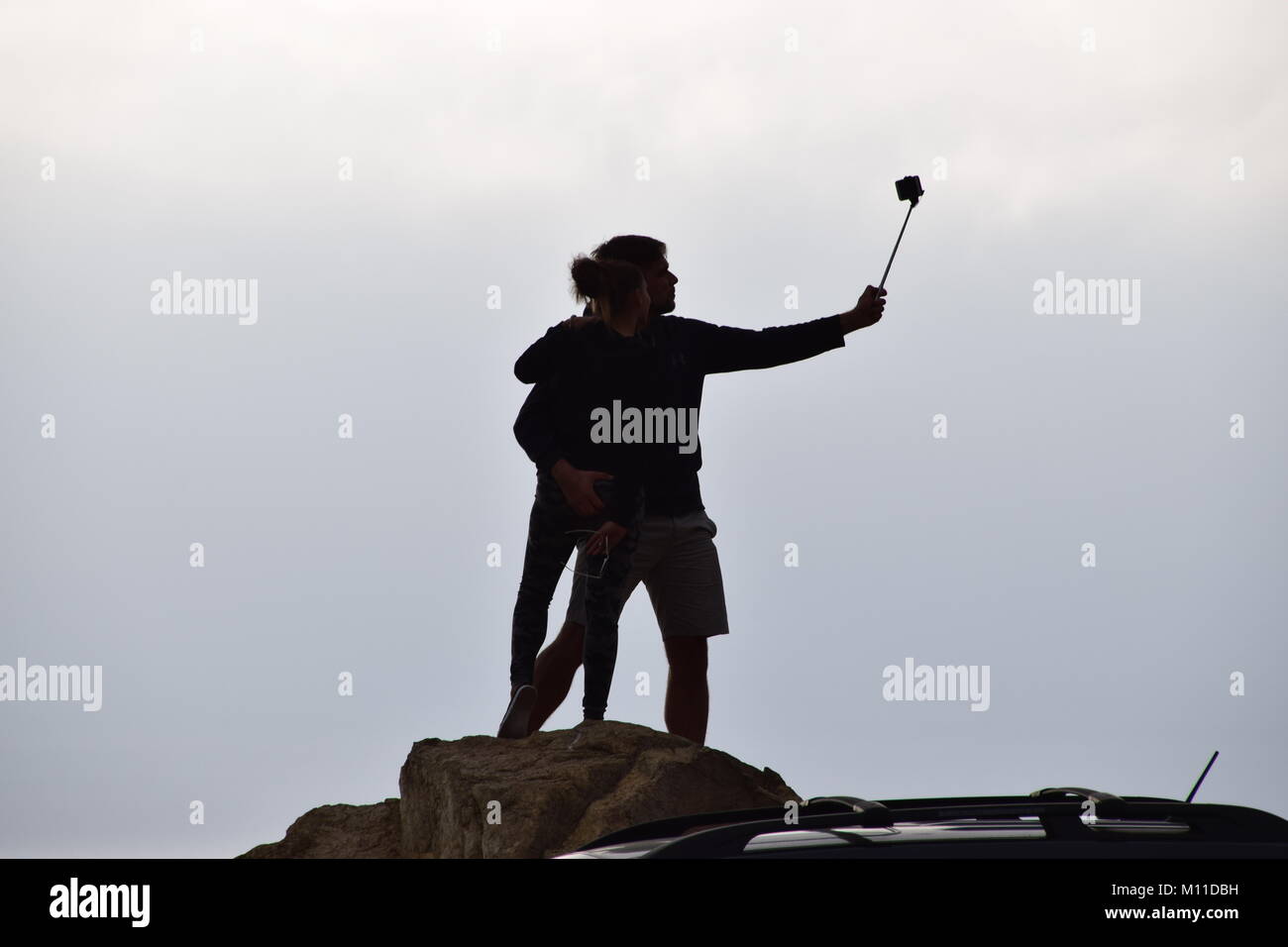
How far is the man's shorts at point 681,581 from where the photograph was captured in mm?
5914

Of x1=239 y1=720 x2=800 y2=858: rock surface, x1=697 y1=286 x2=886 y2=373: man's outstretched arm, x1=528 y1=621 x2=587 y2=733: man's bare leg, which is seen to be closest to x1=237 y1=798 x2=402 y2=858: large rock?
x1=239 y1=720 x2=800 y2=858: rock surface

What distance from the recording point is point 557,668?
5910 millimetres

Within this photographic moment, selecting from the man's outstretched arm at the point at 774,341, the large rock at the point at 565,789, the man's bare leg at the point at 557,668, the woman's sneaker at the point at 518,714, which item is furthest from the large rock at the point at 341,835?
the man's outstretched arm at the point at 774,341

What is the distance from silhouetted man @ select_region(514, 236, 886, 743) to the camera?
19.3ft

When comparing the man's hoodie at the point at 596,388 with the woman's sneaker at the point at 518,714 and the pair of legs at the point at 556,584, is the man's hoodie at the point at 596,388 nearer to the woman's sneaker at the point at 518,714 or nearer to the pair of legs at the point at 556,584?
the pair of legs at the point at 556,584

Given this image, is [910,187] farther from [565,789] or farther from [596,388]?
[565,789]

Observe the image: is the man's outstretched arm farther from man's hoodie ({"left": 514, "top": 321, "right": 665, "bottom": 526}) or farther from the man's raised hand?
man's hoodie ({"left": 514, "top": 321, "right": 665, "bottom": 526})

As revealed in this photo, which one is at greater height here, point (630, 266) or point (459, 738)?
point (630, 266)

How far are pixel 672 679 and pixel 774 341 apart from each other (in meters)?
1.60
